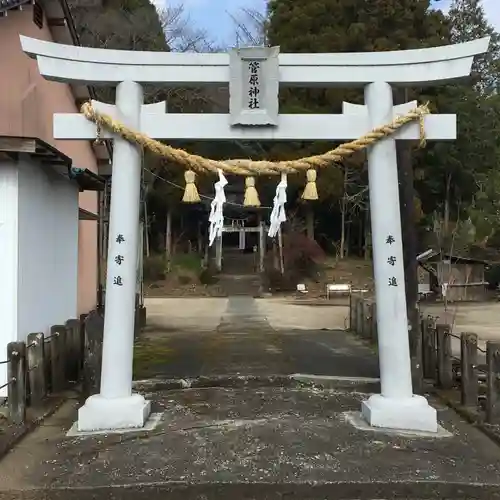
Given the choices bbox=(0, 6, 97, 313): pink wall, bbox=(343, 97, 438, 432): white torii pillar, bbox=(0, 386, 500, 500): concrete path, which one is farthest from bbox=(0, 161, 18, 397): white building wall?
bbox=(343, 97, 438, 432): white torii pillar

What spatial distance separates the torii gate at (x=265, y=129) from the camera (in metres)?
6.32

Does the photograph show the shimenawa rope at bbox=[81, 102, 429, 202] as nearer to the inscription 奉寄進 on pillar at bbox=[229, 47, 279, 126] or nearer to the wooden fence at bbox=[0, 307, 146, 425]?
the inscription 奉寄進 on pillar at bbox=[229, 47, 279, 126]

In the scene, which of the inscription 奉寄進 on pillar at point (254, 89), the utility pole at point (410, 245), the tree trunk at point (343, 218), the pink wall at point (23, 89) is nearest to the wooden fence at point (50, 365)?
the pink wall at point (23, 89)

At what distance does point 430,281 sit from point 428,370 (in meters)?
21.4

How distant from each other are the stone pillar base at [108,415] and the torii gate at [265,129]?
0.01 metres

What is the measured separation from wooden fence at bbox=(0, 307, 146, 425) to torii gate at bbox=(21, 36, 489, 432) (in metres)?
0.84

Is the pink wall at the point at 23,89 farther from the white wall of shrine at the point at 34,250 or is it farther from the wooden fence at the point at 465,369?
the wooden fence at the point at 465,369

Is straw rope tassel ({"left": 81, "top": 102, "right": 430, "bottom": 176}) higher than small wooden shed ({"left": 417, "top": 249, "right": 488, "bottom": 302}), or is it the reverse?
straw rope tassel ({"left": 81, "top": 102, "right": 430, "bottom": 176})

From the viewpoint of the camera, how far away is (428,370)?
9289 mm

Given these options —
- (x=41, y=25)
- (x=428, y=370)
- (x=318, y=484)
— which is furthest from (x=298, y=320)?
(x=318, y=484)

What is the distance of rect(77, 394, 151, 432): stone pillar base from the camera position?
629cm

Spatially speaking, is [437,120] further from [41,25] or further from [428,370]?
[41,25]

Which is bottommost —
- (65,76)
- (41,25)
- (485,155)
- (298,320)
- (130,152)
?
(298,320)

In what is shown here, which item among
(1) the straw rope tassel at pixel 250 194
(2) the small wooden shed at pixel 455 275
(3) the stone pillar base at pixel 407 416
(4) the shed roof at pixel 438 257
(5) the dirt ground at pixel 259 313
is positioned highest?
(1) the straw rope tassel at pixel 250 194
